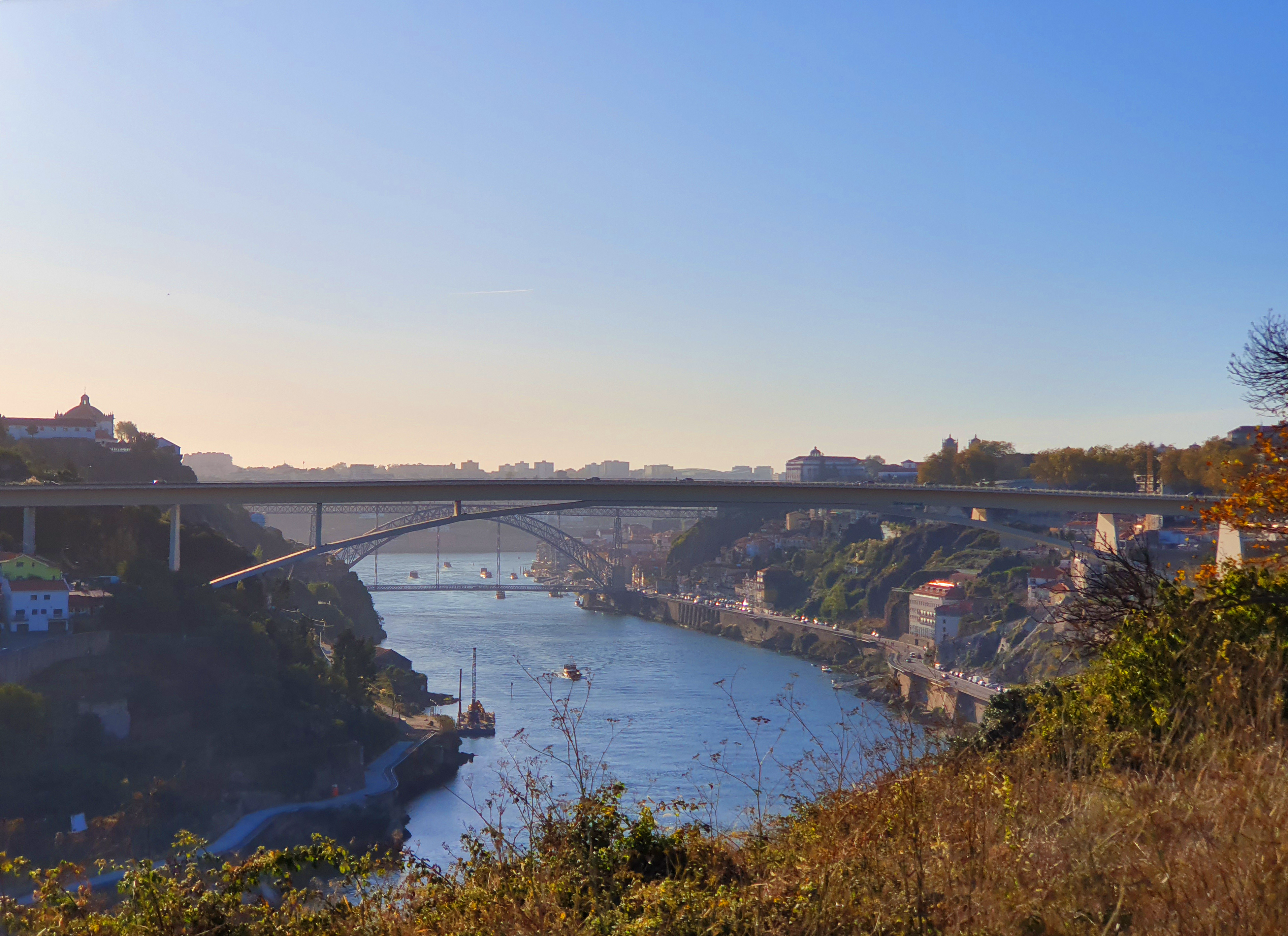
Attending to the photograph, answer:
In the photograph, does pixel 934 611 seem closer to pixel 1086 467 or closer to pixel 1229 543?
pixel 1086 467

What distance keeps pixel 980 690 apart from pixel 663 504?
6.67 m

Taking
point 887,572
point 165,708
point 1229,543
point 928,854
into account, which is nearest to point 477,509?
point 887,572

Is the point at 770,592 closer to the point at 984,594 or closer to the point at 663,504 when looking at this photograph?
the point at 984,594

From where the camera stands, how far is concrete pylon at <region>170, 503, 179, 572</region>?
16719 mm

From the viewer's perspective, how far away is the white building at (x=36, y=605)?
1315 centimetres

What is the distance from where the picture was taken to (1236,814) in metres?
1.47

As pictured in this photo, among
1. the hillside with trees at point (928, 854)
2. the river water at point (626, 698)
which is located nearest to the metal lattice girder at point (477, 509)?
the river water at point (626, 698)

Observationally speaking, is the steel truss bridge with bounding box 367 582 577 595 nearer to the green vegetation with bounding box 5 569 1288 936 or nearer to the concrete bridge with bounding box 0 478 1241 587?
the concrete bridge with bounding box 0 478 1241 587

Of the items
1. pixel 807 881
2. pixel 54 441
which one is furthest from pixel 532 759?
pixel 54 441

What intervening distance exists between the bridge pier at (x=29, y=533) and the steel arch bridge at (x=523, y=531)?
5.43 m

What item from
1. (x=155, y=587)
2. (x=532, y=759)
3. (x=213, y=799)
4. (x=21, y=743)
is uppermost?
(x=532, y=759)

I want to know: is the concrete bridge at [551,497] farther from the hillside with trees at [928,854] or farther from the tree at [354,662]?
the hillside with trees at [928,854]

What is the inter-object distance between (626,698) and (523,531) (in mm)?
15858

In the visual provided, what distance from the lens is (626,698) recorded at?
17.1 meters
